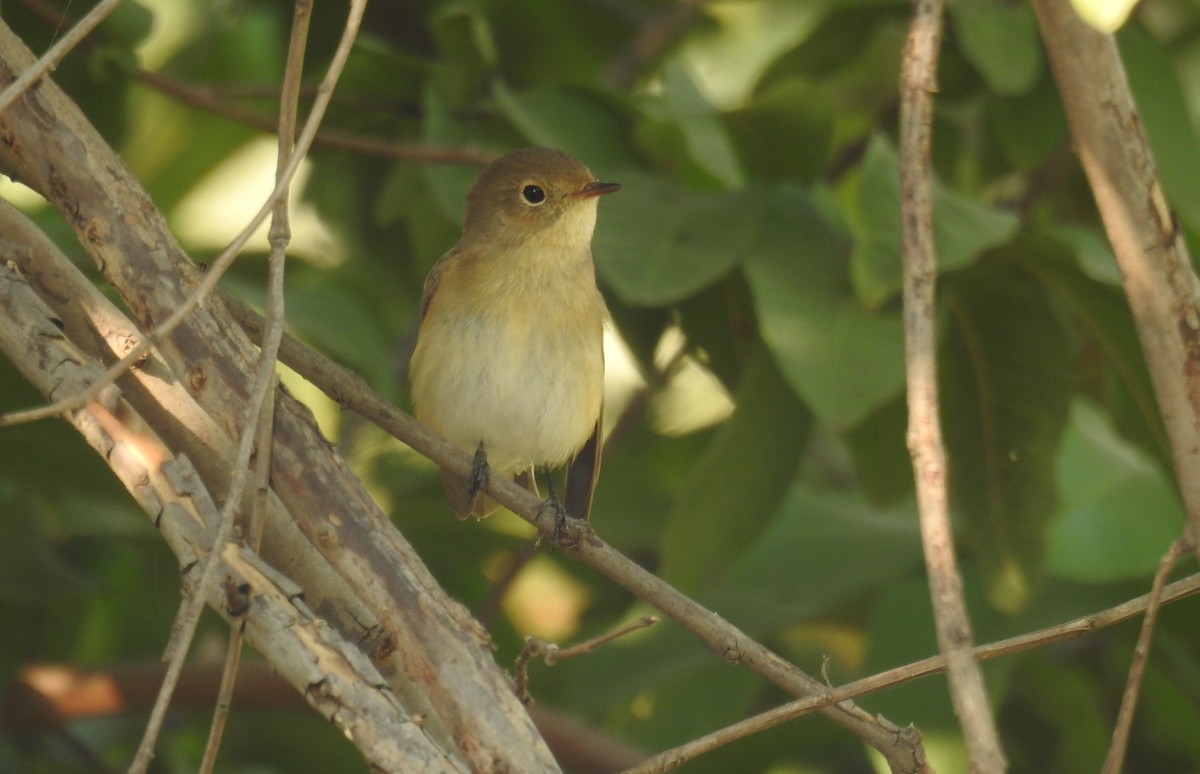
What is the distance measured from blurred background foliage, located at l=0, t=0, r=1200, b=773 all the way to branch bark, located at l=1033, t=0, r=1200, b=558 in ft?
1.80

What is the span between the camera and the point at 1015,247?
376 centimetres

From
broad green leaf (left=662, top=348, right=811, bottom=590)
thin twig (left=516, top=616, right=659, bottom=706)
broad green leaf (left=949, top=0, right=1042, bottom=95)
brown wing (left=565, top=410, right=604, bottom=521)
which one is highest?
broad green leaf (left=949, top=0, right=1042, bottom=95)

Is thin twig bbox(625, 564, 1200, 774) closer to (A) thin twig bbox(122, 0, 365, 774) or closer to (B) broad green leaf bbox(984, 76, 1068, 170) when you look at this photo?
(A) thin twig bbox(122, 0, 365, 774)

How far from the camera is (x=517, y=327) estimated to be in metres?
4.65

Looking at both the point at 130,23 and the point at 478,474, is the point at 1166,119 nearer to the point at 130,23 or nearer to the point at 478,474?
the point at 478,474

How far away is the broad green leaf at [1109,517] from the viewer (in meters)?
4.25

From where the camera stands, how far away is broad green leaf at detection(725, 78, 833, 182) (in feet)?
13.1

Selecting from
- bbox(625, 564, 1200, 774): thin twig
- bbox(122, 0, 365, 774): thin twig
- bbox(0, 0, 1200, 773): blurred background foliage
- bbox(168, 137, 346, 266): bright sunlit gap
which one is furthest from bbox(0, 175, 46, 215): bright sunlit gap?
bbox(625, 564, 1200, 774): thin twig

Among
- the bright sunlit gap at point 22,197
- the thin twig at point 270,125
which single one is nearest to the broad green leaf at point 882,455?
the thin twig at point 270,125

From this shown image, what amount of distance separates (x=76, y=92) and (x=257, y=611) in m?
2.60

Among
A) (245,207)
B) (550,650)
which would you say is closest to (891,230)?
(550,650)

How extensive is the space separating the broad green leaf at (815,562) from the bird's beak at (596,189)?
1145 mm

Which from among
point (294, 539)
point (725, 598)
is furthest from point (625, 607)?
point (294, 539)

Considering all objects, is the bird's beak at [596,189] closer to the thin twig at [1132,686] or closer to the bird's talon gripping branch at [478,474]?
the bird's talon gripping branch at [478,474]
